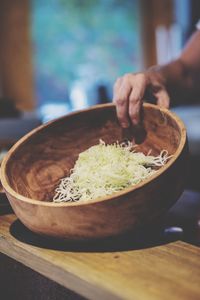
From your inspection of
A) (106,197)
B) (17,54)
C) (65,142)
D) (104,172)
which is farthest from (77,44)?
(106,197)

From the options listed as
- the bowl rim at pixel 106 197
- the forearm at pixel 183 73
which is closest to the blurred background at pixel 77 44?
the forearm at pixel 183 73

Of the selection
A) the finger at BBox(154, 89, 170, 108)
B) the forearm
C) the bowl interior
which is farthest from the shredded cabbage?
the forearm

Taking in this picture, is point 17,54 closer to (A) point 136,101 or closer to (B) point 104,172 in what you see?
(A) point 136,101

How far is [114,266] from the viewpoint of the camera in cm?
98

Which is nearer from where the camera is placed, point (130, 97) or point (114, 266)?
point (114, 266)

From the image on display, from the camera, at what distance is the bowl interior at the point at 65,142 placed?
1318 millimetres

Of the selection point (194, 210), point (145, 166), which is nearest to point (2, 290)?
point (145, 166)

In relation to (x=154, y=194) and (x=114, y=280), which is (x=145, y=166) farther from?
(x=114, y=280)

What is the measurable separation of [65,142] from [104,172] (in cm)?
28

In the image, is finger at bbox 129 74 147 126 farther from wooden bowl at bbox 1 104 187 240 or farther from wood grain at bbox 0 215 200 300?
wood grain at bbox 0 215 200 300

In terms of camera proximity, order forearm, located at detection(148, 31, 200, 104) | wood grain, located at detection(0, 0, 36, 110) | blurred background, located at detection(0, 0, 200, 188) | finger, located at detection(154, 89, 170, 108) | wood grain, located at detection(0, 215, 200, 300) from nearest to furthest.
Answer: wood grain, located at detection(0, 215, 200, 300) < finger, located at detection(154, 89, 170, 108) < forearm, located at detection(148, 31, 200, 104) < wood grain, located at detection(0, 0, 36, 110) < blurred background, located at detection(0, 0, 200, 188)

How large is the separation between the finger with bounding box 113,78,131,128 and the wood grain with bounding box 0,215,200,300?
18.0 inches

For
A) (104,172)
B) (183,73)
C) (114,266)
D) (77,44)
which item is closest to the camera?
(114,266)

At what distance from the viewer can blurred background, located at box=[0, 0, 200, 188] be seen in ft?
24.8
